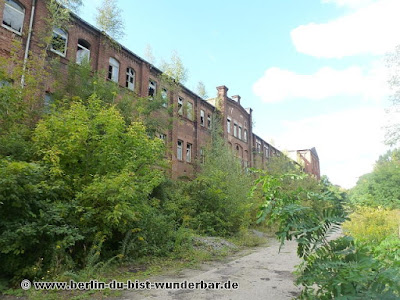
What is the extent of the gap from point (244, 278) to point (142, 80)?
15.9 m

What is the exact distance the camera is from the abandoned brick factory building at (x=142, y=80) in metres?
13.2

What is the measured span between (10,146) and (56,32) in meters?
9.57

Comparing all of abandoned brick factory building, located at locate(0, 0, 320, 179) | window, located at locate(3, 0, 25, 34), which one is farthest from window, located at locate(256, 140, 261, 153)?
window, located at locate(3, 0, 25, 34)

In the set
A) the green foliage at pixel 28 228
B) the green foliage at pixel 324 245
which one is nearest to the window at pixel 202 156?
the green foliage at pixel 28 228

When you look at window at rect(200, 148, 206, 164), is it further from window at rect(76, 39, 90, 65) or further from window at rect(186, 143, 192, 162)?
window at rect(76, 39, 90, 65)

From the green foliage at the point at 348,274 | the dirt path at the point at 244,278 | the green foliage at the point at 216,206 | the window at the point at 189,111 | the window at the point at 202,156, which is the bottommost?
the dirt path at the point at 244,278

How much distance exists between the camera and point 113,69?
1800 cm

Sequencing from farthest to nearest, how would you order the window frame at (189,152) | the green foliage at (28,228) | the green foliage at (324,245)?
the window frame at (189,152) < the green foliage at (28,228) < the green foliage at (324,245)

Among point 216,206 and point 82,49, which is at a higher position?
point 82,49

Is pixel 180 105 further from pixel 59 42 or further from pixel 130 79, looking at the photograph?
pixel 59 42

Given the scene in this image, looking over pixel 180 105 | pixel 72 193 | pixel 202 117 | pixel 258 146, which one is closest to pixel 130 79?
pixel 180 105

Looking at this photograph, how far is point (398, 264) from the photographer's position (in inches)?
110

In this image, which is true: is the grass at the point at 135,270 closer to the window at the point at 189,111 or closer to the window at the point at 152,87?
the window at the point at 152,87

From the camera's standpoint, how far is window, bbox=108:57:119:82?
17.7 m
